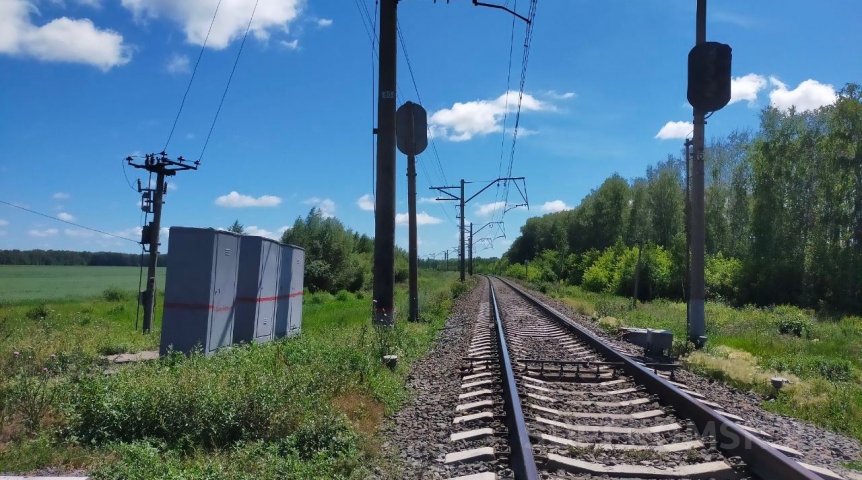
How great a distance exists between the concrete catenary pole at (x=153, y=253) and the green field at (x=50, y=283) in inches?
868

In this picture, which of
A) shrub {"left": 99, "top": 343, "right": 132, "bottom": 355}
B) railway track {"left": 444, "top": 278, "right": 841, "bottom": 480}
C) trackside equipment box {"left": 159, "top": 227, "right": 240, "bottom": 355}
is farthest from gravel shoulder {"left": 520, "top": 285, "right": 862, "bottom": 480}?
shrub {"left": 99, "top": 343, "right": 132, "bottom": 355}

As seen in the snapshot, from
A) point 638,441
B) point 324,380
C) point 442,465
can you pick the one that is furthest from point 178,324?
point 638,441

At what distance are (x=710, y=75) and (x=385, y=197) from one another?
742 cm

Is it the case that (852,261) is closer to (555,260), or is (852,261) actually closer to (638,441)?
(638,441)

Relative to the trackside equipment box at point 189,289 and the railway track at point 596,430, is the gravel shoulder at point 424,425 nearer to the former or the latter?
the railway track at point 596,430

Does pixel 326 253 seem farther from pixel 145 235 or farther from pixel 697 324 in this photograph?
pixel 697 324

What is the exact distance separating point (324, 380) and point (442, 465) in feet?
8.43

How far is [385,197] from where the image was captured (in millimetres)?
13367

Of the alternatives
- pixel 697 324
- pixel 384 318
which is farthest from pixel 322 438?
pixel 697 324

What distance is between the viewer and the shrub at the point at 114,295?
1695 inches

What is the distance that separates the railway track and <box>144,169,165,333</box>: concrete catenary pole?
464 inches

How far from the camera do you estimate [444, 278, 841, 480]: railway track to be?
4637mm

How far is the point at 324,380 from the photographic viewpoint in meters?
7.16

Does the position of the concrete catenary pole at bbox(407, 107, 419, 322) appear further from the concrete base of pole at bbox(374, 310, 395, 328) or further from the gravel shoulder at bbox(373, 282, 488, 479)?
the gravel shoulder at bbox(373, 282, 488, 479)
